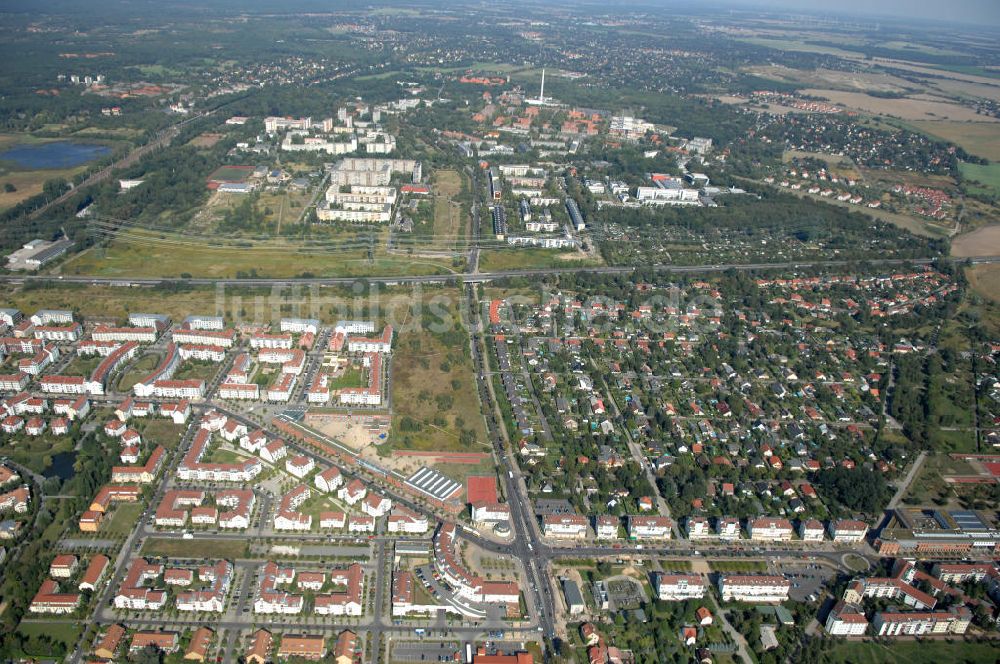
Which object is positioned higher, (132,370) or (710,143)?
(710,143)

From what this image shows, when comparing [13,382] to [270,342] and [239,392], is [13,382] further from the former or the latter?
[270,342]

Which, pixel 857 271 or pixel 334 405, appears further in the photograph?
pixel 857 271

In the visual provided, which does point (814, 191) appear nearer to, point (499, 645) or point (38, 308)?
point (499, 645)

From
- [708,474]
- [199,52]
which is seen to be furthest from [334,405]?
[199,52]

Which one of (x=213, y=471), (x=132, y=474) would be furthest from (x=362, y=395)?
(x=132, y=474)

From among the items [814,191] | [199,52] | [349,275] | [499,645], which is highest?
[199,52]

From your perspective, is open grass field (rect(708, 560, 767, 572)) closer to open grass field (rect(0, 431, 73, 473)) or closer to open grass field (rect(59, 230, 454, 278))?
open grass field (rect(0, 431, 73, 473))
